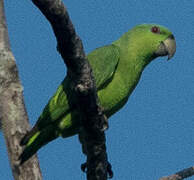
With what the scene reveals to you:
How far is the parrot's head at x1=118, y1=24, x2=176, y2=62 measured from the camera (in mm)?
5504

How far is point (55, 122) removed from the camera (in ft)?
15.7

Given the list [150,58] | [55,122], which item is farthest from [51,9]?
[150,58]

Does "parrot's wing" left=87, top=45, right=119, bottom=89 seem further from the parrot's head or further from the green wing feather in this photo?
the parrot's head

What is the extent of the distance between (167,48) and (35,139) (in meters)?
2.24

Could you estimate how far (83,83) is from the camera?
11.2 feet

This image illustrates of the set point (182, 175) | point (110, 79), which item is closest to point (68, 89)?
point (110, 79)

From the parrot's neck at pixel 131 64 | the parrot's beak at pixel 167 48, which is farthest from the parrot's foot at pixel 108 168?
the parrot's beak at pixel 167 48

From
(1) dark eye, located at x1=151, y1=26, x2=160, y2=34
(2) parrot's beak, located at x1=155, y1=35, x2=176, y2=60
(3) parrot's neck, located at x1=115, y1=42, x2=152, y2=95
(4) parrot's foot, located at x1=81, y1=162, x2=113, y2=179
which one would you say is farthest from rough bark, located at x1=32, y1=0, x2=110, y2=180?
(1) dark eye, located at x1=151, y1=26, x2=160, y2=34

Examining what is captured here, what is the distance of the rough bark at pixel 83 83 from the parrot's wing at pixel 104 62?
105cm

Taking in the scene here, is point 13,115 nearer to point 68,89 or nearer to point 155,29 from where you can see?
point 68,89

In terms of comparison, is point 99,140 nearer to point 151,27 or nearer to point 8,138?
Answer: point 8,138

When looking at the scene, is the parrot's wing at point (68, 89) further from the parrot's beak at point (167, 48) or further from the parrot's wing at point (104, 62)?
the parrot's beak at point (167, 48)

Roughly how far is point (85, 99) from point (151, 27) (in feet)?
8.60

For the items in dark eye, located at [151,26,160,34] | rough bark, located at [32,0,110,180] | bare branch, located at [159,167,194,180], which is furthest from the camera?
dark eye, located at [151,26,160,34]
